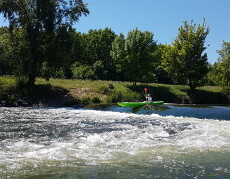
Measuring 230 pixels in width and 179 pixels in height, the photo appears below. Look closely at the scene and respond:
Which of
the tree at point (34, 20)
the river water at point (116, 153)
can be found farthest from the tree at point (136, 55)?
the river water at point (116, 153)

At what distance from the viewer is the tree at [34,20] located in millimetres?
23094

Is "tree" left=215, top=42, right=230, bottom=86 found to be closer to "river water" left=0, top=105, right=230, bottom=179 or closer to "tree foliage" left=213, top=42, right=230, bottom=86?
"tree foliage" left=213, top=42, right=230, bottom=86

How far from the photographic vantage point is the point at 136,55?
3055 centimetres

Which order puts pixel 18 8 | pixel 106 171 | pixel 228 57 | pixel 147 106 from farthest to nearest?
pixel 228 57 → pixel 18 8 → pixel 147 106 → pixel 106 171

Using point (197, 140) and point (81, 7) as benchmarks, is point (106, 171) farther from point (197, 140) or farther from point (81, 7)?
point (81, 7)

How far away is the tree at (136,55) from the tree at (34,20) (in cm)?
881

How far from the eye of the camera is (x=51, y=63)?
2445 cm

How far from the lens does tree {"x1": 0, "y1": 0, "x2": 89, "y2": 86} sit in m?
23.1

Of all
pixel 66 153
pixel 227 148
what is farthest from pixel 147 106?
pixel 66 153

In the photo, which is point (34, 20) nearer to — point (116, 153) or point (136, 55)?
point (136, 55)

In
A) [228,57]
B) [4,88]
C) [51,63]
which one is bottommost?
[4,88]

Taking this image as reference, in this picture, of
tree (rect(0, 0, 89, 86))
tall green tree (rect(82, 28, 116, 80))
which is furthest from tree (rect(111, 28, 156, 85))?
tall green tree (rect(82, 28, 116, 80))

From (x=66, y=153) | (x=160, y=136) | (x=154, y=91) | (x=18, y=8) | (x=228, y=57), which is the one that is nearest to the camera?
(x=66, y=153)

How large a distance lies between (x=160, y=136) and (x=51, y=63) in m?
18.1
